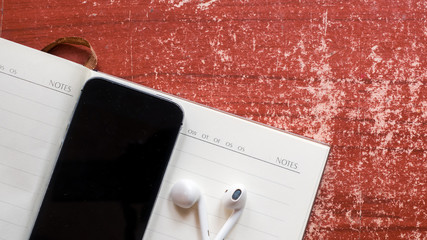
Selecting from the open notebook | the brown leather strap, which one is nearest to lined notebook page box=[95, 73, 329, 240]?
the open notebook

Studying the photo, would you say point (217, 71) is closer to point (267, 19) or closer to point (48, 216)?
point (267, 19)

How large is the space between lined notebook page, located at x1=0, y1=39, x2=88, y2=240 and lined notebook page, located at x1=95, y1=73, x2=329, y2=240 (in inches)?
4.3

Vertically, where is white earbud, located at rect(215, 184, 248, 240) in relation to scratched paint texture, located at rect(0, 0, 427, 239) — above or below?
below

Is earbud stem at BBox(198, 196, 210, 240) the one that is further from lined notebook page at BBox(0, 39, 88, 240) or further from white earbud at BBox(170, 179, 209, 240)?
lined notebook page at BBox(0, 39, 88, 240)

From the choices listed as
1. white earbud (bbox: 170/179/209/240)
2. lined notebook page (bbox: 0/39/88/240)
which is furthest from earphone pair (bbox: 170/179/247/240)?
lined notebook page (bbox: 0/39/88/240)

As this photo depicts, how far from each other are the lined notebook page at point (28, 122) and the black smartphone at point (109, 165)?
1cm

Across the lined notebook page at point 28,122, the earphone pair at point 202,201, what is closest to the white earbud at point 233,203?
the earphone pair at point 202,201

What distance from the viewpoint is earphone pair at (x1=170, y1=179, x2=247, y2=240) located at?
38 centimetres

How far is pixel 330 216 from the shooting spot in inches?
16.4

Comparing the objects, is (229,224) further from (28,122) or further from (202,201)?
(28,122)

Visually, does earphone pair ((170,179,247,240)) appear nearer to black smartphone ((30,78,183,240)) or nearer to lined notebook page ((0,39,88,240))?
black smartphone ((30,78,183,240))

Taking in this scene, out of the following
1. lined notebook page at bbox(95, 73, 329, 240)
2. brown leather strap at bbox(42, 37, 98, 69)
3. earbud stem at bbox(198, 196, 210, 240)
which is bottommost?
earbud stem at bbox(198, 196, 210, 240)

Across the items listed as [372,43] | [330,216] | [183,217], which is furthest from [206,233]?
[372,43]

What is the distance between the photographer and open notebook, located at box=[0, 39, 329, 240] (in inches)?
15.2
